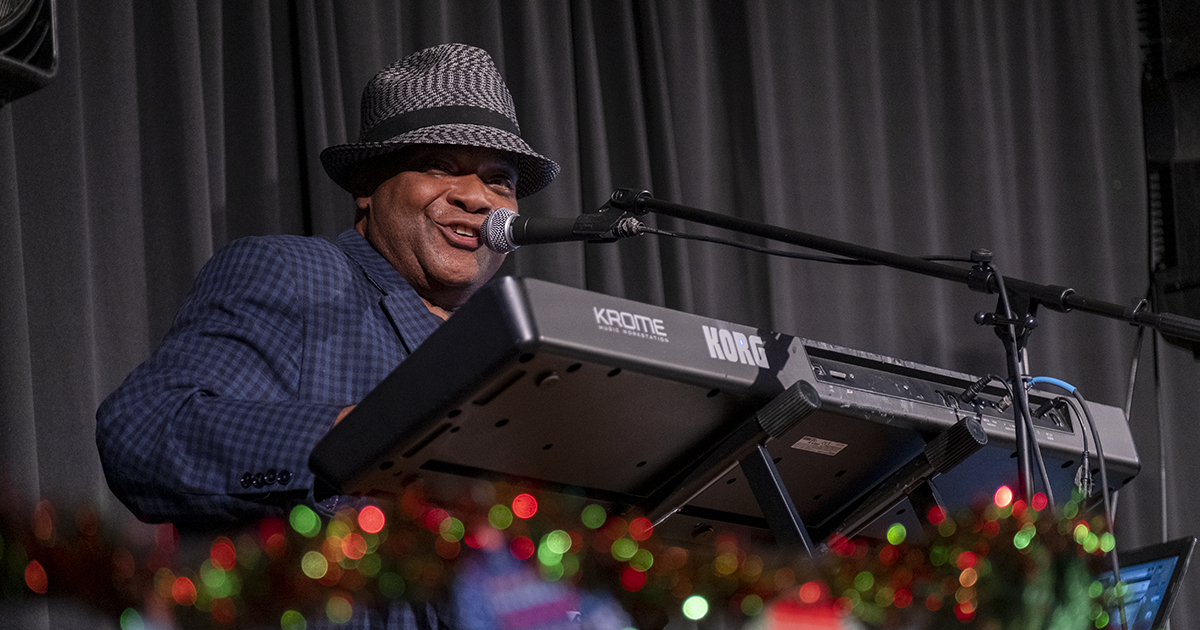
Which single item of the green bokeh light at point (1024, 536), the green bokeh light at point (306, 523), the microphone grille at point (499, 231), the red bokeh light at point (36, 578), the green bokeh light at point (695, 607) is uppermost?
the microphone grille at point (499, 231)

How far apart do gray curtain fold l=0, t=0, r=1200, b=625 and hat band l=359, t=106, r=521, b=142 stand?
32 cm

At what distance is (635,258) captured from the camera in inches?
93.0

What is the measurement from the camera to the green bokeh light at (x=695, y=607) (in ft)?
1.94

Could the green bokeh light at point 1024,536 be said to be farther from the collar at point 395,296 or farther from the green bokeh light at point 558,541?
the collar at point 395,296

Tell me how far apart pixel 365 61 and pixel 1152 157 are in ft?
6.27

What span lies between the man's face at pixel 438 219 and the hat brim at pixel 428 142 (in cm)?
5

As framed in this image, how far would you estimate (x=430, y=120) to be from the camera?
1700 millimetres

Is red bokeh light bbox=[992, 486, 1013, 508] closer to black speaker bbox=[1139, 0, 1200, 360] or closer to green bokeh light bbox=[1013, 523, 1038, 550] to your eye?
green bokeh light bbox=[1013, 523, 1038, 550]

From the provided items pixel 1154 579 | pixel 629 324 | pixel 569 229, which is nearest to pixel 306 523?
pixel 629 324

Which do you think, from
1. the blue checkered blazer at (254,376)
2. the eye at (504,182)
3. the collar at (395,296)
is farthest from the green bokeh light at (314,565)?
the eye at (504,182)

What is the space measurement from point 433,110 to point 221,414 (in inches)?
30.0

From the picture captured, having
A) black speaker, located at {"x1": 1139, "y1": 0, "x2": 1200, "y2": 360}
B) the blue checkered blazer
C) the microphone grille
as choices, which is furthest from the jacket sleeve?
black speaker, located at {"x1": 1139, "y1": 0, "x2": 1200, "y2": 360}

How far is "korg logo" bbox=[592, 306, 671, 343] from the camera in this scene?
0.84 m

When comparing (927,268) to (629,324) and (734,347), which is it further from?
(629,324)
